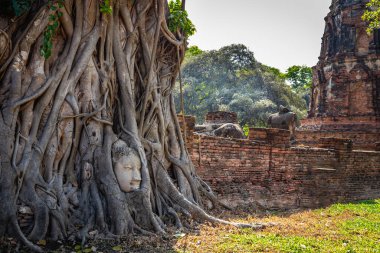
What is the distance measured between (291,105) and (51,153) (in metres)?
29.1

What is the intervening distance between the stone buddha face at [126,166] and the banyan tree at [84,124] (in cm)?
1

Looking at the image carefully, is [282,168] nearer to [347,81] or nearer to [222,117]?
[222,117]

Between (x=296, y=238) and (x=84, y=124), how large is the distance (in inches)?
115

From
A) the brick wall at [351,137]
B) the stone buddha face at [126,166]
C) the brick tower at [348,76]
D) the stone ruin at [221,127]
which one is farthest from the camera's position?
the brick tower at [348,76]

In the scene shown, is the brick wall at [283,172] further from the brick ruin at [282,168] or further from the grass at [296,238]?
the grass at [296,238]

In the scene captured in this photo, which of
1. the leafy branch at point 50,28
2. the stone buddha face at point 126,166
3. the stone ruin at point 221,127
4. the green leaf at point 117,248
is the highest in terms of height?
the leafy branch at point 50,28

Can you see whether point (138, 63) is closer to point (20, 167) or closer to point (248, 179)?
point (20, 167)

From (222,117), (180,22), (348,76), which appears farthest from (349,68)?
(180,22)

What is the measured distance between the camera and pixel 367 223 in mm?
6863

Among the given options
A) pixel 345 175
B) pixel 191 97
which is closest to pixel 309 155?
pixel 345 175

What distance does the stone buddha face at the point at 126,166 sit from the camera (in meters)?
5.04

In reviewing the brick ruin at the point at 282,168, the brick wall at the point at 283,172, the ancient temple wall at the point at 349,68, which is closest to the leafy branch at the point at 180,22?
the brick ruin at the point at 282,168

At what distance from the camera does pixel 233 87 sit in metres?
31.9

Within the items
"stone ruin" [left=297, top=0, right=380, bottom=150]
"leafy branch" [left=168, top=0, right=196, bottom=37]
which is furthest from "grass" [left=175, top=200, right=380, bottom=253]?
"stone ruin" [left=297, top=0, right=380, bottom=150]
